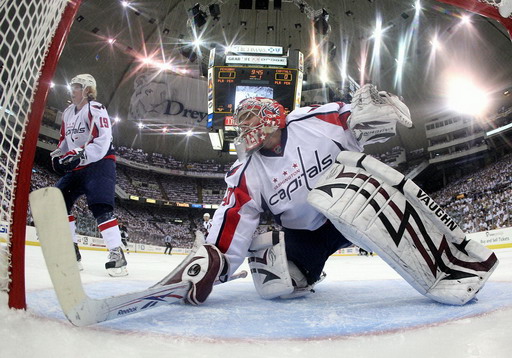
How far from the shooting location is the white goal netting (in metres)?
0.84

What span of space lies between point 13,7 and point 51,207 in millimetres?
561

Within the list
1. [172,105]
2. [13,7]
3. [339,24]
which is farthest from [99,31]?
[13,7]

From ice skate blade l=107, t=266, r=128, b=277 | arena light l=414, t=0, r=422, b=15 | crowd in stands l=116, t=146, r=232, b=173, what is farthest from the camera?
crowd in stands l=116, t=146, r=232, b=173

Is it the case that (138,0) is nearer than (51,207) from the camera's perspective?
No

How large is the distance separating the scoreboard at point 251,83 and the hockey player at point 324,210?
7.00 meters

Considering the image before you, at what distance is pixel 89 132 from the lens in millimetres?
2646

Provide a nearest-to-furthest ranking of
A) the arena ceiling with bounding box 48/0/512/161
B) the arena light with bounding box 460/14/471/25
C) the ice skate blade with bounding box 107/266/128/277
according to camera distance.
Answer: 1. the ice skate blade with bounding box 107/266/128/277
2. the arena light with bounding box 460/14/471/25
3. the arena ceiling with bounding box 48/0/512/161

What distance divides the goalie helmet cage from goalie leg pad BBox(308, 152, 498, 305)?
89cm

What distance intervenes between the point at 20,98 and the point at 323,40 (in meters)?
13.6

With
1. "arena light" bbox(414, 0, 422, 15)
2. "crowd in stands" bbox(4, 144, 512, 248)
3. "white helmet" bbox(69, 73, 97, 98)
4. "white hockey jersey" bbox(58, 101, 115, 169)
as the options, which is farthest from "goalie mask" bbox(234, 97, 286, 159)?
"arena light" bbox(414, 0, 422, 15)

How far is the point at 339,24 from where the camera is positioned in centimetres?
1450

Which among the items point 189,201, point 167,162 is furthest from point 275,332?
point 167,162

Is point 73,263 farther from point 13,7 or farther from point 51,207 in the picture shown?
point 13,7

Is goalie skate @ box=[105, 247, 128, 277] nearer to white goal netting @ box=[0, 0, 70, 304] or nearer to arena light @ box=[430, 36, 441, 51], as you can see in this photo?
white goal netting @ box=[0, 0, 70, 304]
